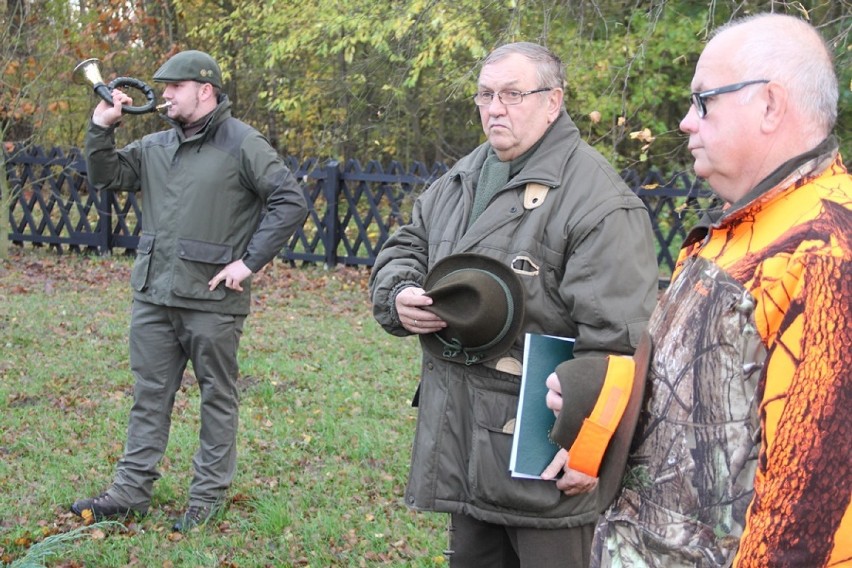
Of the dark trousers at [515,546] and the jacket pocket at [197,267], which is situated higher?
the jacket pocket at [197,267]

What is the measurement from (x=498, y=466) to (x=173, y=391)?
249 cm

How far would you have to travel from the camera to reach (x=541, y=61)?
3.15m

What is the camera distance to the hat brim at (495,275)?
2.90 m

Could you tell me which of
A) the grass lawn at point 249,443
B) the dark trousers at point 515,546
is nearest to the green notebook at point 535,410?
the dark trousers at point 515,546

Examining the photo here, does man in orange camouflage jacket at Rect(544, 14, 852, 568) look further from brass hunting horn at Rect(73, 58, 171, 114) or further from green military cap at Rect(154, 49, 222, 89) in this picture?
brass hunting horn at Rect(73, 58, 171, 114)

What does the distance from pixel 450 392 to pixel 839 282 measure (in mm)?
1636

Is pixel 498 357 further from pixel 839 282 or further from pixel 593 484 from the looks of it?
pixel 839 282

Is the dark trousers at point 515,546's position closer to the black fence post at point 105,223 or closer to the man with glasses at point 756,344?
the man with glasses at point 756,344

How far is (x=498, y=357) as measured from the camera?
2994mm

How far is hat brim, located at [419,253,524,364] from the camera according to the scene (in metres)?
2.90

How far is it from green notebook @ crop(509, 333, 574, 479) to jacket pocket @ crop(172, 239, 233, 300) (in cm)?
230

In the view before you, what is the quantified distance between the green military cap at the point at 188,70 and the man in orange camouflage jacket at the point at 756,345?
3.27 m

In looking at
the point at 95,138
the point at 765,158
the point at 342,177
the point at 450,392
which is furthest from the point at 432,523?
the point at 342,177

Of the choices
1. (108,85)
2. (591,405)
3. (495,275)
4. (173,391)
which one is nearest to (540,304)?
(495,275)
